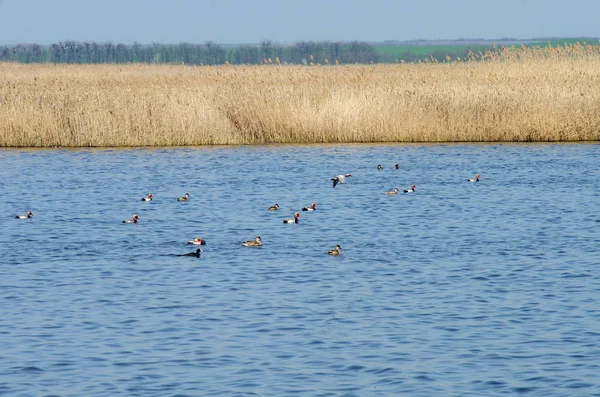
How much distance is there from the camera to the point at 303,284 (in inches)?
548

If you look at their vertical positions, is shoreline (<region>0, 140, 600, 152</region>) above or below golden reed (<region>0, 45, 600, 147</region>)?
below

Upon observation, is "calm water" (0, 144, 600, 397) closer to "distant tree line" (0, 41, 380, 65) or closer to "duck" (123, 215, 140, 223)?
"duck" (123, 215, 140, 223)

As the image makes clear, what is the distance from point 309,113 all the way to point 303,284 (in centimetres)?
1606

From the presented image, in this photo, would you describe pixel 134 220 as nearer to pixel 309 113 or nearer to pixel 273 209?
pixel 273 209

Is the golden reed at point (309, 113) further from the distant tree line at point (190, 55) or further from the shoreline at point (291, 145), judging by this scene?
the distant tree line at point (190, 55)

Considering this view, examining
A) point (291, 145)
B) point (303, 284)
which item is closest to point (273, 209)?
point (303, 284)

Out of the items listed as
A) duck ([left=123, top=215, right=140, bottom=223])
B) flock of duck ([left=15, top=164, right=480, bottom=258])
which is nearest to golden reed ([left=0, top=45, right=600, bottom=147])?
flock of duck ([left=15, top=164, right=480, bottom=258])

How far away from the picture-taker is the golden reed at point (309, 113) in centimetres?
2909

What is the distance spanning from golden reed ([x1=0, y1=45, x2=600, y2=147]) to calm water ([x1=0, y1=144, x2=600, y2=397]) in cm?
313

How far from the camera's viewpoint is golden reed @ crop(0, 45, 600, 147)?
1145 inches

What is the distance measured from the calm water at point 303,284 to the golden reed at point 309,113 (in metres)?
3.13

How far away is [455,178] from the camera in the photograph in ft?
82.8

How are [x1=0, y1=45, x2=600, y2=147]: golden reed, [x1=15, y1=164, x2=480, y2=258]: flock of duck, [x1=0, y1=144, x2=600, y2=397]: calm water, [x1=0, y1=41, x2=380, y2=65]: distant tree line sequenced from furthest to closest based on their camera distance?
1. [x1=0, y1=41, x2=380, y2=65]: distant tree line
2. [x1=0, y1=45, x2=600, y2=147]: golden reed
3. [x1=15, y1=164, x2=480, y2=258]: flock of duck
4. [x1=0, y1=144, x2=600, y2=397]: calm water

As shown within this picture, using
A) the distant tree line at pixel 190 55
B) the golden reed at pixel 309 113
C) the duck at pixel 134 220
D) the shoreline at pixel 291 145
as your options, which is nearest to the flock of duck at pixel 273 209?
A: the duck at pixel 134 220
